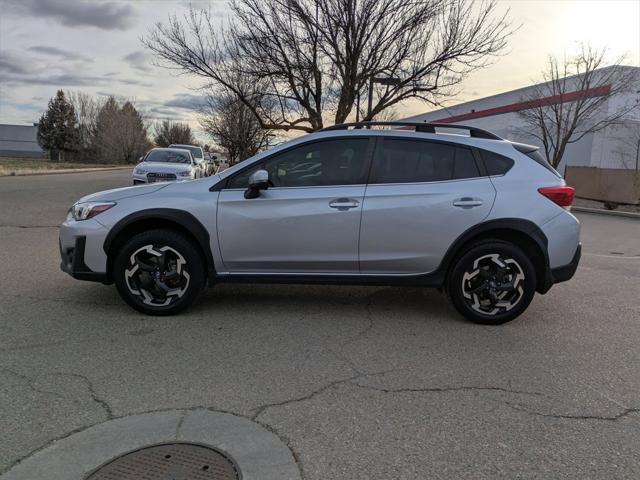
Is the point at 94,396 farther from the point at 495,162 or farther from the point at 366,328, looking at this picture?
the point at 495,162

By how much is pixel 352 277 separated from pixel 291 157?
126 cm

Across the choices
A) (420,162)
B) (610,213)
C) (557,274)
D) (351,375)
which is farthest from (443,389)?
(610,213)

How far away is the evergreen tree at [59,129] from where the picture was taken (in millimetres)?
82812

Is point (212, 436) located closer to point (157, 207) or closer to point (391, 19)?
point (157, 207)

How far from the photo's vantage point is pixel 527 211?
472 centimetres

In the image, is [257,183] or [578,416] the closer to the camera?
[578,416]

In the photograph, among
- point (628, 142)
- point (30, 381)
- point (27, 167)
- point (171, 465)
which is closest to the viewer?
point (171, 465)

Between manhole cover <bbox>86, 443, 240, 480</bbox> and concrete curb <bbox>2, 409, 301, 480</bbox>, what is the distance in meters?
0.04

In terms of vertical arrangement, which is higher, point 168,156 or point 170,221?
point 168,156

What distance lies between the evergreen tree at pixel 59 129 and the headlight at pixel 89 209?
287 feet

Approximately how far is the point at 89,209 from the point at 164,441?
2805 millimetres

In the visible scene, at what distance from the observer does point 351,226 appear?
4734 millimetres

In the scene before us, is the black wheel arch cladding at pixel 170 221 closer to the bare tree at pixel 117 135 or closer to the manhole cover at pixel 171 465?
the manhole cover at pixel 171 465

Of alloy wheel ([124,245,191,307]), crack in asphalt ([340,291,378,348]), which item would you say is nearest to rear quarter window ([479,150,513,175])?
crack in asphalt ([340,291,378,348])
